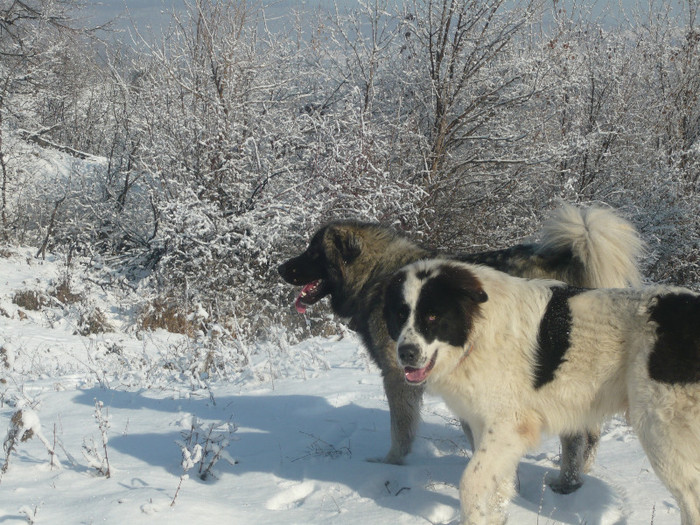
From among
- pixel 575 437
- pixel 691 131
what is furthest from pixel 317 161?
pixel 691 131

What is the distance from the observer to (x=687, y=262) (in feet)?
41.5

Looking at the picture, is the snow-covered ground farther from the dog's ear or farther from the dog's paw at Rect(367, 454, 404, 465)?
the dog's ear

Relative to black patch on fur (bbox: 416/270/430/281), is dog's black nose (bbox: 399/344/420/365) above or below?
below

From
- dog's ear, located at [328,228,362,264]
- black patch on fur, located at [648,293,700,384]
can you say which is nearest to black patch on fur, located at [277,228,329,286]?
dog's ear, located at [328,228,362,264]

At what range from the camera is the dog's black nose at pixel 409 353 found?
3.25m

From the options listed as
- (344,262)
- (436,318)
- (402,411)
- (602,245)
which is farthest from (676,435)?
(344,262)

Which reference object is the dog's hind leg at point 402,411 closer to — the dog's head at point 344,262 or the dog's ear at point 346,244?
the dog's head at point 344,262

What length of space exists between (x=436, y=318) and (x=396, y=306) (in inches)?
9.0

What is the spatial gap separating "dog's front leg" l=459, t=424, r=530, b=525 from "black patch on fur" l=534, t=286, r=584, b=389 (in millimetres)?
293

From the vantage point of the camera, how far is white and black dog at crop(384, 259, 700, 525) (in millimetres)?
2922

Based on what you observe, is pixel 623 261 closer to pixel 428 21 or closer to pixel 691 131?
pixel 428 21

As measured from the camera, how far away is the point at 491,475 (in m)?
3.17

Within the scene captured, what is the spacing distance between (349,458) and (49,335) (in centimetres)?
642

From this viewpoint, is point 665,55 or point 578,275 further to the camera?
point 665,55
